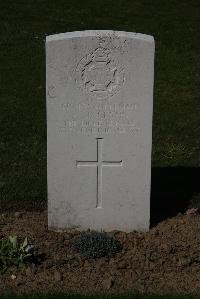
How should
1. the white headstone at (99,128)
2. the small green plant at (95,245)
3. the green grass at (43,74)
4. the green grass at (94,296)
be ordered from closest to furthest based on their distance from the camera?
the green grass at (94,296), the small green plant at (95,245), the white headstone at (99,128), the green grass at (43,74)

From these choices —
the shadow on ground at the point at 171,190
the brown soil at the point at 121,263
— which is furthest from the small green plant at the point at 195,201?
the brown soil at the point at 121,263

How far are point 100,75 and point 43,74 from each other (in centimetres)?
704

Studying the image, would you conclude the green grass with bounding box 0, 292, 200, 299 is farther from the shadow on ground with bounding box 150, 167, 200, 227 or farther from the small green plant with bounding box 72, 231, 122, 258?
the shadow on ground with bounding box 150, 167, 200, 227

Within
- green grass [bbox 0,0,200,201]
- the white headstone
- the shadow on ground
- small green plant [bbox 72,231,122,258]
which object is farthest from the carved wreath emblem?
green grass [bbox 0,0,200,201]

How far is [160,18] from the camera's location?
1852 centimetres

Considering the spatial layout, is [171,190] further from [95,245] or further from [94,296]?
[94,296]

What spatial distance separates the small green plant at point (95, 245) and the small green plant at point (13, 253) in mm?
492

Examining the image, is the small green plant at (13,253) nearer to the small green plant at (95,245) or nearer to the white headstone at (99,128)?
the small green plant at (95,245)

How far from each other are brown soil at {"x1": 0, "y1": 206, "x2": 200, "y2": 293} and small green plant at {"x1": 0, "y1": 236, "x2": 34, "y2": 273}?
0.22 feet

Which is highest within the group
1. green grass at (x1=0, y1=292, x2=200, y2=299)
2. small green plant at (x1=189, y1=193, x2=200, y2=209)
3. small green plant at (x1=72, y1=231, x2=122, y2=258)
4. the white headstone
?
the white headstone

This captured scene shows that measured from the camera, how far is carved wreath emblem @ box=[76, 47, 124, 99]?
650 centimetres

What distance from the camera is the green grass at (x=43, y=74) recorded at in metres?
9.12

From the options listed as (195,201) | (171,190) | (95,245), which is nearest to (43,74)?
(171,190)

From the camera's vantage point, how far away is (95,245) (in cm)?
631
